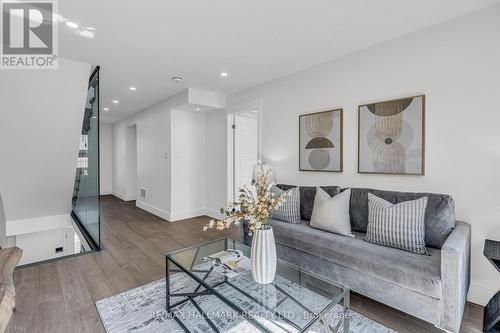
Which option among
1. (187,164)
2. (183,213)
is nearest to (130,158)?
(187,164)

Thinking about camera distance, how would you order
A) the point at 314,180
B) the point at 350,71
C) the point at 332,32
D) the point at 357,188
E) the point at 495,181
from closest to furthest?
the point at 495,181 < the point at 332,32 < the point at 357,188 < the point at 350,71 < the point at 314,180

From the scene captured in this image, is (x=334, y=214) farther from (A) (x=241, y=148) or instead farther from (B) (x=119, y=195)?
(B) (x=119, y=195)

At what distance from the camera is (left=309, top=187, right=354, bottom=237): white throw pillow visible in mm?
2387

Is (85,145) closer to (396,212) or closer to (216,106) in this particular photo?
(216,106)

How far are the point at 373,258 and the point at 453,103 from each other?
1586 mm

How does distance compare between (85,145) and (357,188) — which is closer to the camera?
(357,188)

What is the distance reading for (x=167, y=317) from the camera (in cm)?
191

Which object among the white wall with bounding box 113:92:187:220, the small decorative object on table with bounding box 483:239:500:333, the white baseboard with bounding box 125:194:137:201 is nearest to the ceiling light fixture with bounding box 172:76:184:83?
the white wall with bounding box 113:92:187:220

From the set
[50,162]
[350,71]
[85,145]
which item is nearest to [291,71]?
[350,71]

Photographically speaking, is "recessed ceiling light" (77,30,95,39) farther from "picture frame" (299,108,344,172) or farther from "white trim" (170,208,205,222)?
"white trim" (170,208,205,222)

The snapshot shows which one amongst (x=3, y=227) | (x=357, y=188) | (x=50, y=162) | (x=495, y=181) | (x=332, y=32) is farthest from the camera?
(x=3, y=227)

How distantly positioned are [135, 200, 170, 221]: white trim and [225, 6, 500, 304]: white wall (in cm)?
351

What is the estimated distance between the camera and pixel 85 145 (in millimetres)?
3850

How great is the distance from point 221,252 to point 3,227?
15.8 feet
